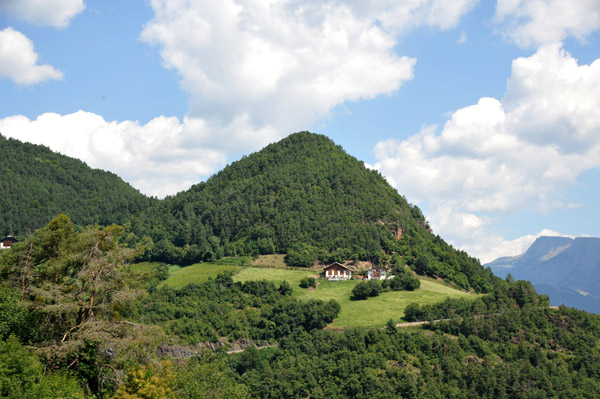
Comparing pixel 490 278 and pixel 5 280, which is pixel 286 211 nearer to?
pixel 490 278

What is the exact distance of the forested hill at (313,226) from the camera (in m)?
153

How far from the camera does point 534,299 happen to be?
104250 mm

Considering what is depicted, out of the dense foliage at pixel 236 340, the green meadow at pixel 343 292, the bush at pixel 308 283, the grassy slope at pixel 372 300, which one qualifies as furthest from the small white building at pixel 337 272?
the dense foliage at pixel 236 340

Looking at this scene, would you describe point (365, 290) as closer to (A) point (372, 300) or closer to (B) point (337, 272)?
(A) point (372, 300)

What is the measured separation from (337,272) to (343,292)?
1301 centimetres

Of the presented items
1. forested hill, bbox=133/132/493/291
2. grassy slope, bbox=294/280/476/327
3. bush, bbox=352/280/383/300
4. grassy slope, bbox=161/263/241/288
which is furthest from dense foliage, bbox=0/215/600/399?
forested hill, bbox=133/132/493/291

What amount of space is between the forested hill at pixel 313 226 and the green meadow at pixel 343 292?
10665 millimetres

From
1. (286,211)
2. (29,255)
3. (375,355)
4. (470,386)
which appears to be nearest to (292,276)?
(286,211)

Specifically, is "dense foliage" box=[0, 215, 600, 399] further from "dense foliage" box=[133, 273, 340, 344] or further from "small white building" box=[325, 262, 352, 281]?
"small white building" box=[325, 262, 352, 281]

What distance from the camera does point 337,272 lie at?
137875 mm

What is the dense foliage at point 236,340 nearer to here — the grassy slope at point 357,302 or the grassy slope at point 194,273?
→ the grassy slope at point 357,302

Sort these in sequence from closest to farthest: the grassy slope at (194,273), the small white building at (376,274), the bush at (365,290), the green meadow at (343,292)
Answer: the green meadow at (343,292) < the bush at (365,290) < the grassy slope at (194,273) < the small white building at (376,274)

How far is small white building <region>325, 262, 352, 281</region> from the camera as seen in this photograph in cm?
13712

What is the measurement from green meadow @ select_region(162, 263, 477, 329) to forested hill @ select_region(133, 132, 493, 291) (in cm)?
1066
